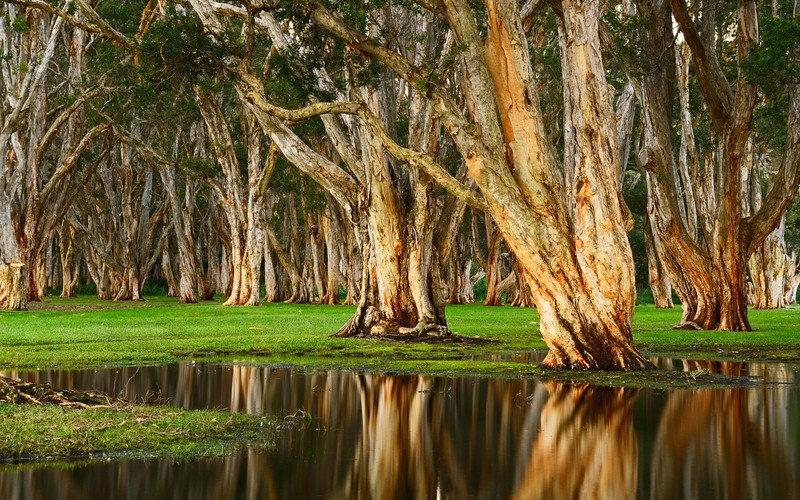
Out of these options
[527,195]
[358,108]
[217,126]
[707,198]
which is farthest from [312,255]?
[527,195]

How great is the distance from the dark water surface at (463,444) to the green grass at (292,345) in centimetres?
205

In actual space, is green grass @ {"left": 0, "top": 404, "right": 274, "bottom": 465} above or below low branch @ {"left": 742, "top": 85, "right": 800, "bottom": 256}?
below

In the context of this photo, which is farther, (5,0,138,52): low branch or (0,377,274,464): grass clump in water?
(5,0,138,52): low branch

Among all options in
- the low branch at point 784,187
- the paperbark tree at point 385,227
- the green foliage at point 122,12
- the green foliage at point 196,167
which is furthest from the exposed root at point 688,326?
the green foliage at point 196,167

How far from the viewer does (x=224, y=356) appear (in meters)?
15.2

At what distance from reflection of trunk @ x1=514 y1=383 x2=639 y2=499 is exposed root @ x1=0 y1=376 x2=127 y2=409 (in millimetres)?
3771

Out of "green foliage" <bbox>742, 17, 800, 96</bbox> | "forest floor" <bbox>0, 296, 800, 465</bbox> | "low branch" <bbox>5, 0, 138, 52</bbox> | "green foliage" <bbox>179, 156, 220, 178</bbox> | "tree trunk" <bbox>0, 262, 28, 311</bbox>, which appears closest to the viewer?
"forest floor" <bbox>0, 296, 800, 465</bbox>

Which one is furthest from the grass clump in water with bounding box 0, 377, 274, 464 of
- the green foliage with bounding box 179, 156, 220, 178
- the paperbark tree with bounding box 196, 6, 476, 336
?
the green foliage with bounding box 179, 156, 220, 178

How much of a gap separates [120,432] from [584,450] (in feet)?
11.3

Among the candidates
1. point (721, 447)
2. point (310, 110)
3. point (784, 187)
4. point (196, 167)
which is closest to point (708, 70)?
point (784, 187)

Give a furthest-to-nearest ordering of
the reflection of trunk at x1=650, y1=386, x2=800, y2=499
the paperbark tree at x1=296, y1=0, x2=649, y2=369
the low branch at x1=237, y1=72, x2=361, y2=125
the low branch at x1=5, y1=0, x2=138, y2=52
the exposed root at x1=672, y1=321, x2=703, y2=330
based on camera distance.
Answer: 1. the low branch at x1=5, y1=0, x2=138, y2=52
2. the exposed root at x1=672, y1=321, x2=703, y2=330
3. the low branch at x1=237, y1=72, x2=361, y2=125
4. the paperbark tree at x1=296, y1=0, x2=649, y2=369
5. the reflection of trunk at x1=650, y1=386, x2=800, y2=499

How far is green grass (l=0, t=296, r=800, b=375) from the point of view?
13.9m

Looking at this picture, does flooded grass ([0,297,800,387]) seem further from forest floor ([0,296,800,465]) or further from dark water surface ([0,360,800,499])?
dark water surface ([0,360,800,499])

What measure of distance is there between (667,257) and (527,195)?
1314 centimetres
